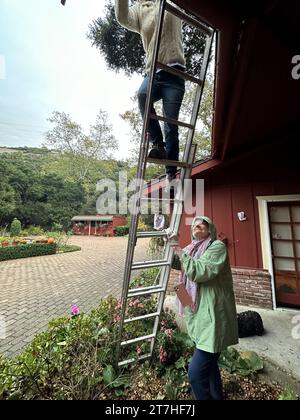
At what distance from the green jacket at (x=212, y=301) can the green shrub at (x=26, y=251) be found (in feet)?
42.1

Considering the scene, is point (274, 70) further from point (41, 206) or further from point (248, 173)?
point (41, 206)

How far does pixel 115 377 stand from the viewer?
84.5 inches

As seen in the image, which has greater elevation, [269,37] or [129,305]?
[269,37]

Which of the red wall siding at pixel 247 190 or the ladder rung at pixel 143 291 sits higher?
the red wall siding at pixel 247 190

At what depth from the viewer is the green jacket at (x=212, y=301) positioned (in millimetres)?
1541

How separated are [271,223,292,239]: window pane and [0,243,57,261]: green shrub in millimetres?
12625

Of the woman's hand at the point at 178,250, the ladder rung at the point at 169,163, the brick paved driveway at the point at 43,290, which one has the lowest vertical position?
the brick paved driveway at the point at 43,290

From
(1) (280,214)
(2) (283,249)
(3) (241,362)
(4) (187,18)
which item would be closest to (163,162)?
(4) (187,18)

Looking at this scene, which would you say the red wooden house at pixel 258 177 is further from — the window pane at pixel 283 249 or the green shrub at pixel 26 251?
the green shrub at pixel 26 251

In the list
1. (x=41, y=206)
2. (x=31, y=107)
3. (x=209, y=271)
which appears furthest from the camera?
(x=31, y=107)

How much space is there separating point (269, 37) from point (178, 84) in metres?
0.83

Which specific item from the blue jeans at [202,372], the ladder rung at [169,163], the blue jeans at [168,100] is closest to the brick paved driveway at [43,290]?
the blue jeans at [202,372]

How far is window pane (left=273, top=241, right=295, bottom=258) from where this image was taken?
13.9 ft
